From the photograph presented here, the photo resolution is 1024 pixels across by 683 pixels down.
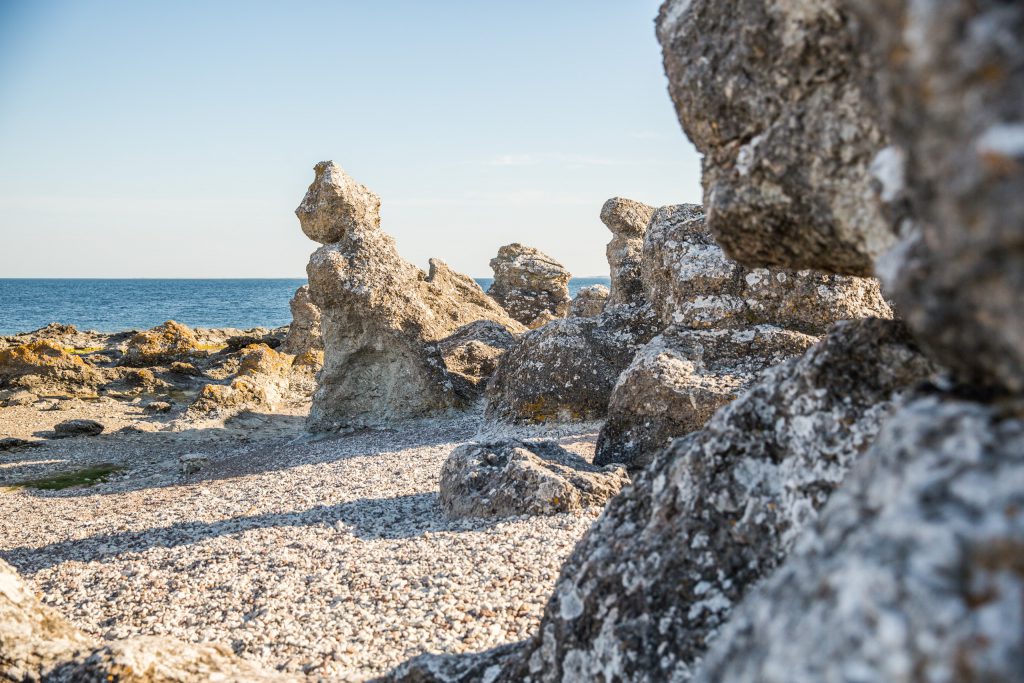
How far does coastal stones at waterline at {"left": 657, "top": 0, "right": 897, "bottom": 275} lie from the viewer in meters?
2.30

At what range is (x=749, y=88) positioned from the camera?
2.65m

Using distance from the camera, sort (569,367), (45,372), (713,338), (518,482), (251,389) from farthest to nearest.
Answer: (45,372) < (251,389) < (569,367) < (713,338) < (518,482)

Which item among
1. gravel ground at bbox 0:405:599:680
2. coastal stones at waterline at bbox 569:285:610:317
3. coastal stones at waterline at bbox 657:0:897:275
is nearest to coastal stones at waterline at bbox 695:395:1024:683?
coastal stones at waterline at bbox 657:0:897:275

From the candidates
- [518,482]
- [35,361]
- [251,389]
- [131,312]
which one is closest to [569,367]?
[518,482]

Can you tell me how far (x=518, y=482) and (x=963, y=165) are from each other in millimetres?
6664

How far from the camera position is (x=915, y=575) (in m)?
1.49

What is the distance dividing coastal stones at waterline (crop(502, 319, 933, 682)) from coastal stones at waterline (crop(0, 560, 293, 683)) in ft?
7.57

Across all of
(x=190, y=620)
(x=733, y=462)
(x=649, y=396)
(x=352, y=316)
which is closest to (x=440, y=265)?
(x=352, y=316)

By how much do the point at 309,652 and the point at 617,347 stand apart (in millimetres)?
8964

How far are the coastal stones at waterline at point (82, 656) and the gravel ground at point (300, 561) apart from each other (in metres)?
0.63

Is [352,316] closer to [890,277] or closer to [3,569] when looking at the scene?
[3,569]

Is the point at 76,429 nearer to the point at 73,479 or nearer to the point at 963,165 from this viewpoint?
the point at 73,479

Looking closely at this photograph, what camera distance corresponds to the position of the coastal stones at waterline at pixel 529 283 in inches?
1131

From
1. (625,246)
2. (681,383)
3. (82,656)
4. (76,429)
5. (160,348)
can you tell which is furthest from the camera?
(160,348)
